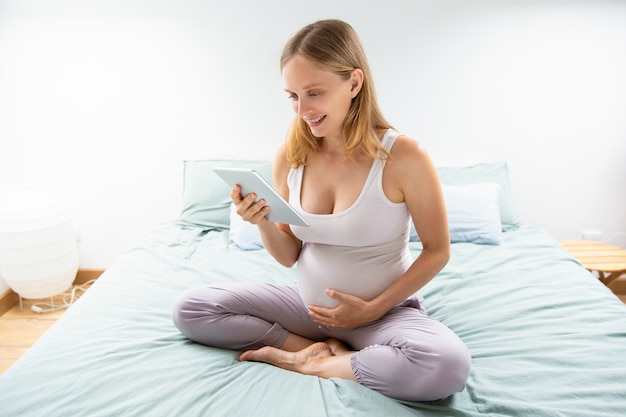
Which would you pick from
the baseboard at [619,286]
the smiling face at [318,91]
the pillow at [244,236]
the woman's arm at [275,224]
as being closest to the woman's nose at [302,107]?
the smiling face at [318,91]

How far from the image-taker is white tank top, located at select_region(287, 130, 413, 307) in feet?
3.85

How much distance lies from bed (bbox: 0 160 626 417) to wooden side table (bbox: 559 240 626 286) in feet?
0.78

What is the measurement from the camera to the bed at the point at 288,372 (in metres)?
1.01

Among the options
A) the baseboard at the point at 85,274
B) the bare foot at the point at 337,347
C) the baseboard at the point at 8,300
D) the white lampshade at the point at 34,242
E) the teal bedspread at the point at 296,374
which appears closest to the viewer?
the teal bedspread at the point at 296,374

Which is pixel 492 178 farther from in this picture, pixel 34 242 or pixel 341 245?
pixel 34 242

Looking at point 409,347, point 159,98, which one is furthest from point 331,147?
point 159,98

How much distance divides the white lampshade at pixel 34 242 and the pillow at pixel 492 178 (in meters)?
1.78

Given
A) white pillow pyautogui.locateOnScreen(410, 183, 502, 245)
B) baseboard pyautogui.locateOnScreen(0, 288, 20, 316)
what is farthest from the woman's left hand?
baseboard pyautogui.locateOnScreen(0, 288, 20, 316)

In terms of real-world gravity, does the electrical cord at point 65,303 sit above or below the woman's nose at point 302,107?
below

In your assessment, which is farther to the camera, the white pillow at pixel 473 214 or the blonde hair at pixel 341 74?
the white pillow at pixel 473 214

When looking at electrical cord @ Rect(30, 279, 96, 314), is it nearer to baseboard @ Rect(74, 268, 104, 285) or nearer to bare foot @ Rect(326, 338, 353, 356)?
baseboard @ Rect(74, 268, 104, 285)

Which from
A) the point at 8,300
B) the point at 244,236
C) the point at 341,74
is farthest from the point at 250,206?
the point at 8,300

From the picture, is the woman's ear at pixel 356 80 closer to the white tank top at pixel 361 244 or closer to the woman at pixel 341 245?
the woman at pixel 341 245

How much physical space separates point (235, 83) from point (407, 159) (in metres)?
1.48
